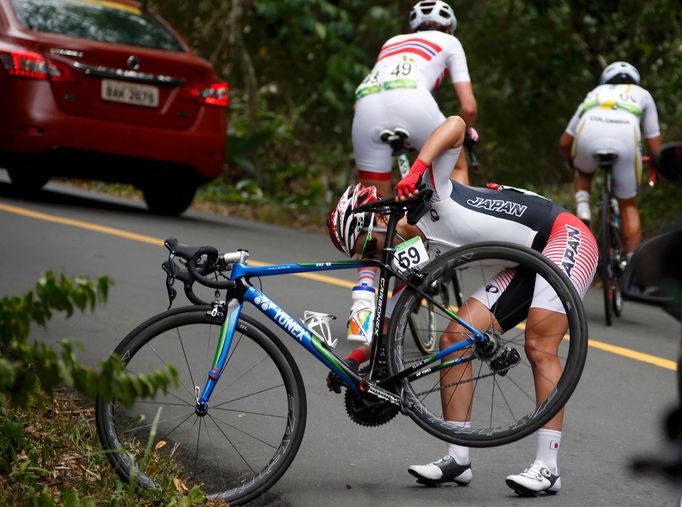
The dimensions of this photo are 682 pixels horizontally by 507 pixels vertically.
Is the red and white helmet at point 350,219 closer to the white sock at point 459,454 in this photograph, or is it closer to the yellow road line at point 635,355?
the white sock at point 459,454

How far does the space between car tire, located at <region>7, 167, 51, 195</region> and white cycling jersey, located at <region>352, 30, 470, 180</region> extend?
6.07m

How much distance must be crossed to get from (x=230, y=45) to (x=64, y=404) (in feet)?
44.0

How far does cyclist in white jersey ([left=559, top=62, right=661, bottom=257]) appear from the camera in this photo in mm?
9797

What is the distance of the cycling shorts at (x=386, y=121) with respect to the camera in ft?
23.9

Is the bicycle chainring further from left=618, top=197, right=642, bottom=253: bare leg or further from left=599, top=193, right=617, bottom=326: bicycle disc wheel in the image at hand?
left=618, top=197, right=642, bottom=253: bare leg

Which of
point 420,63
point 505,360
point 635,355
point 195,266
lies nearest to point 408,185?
point 505,360

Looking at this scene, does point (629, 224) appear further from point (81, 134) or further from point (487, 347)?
point (487, 347)

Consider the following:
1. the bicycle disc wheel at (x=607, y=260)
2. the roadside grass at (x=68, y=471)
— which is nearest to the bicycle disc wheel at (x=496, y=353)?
the roadside grass at (x=68, y=471)

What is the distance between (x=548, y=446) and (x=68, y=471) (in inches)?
67.8

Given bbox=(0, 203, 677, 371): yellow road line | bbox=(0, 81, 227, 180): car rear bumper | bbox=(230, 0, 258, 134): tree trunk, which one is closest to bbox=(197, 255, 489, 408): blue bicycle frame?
bbox=(0, 203, 677, 371): yellow road line

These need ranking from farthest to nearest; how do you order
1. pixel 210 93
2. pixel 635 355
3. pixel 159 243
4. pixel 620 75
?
pixel 210 93
pixel 159 243
pixel 620 75
pixel 635 355

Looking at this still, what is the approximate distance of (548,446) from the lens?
507 centimetres

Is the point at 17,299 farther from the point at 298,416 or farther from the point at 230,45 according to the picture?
the point at 230,45

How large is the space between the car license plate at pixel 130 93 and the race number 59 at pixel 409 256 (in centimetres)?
761
